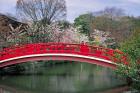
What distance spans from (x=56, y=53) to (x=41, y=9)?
22.9 meters

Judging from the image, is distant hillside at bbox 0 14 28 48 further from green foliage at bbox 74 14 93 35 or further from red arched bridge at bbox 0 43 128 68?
green foliage at bbox 74 14 93 35

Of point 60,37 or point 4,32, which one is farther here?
point 60,37

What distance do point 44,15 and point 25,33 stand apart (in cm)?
734

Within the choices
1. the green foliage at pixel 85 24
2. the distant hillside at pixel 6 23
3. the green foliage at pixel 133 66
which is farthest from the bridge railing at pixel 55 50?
the green foliage at pixel 85 24

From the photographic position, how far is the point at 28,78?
26.6m

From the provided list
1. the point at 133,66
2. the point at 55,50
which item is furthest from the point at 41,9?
the point at 133,66

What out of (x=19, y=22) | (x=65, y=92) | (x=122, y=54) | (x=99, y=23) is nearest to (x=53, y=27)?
(x=19, y=22)

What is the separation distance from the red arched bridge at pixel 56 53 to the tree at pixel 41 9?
66.1 ft

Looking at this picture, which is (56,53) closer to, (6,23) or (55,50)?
(55,50)

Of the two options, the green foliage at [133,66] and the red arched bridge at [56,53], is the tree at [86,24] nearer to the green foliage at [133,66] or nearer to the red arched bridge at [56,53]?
the red arched bridge at [56,53]

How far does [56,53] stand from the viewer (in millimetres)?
24641

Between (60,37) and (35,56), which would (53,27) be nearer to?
(60,37)

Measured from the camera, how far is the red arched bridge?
23.4m

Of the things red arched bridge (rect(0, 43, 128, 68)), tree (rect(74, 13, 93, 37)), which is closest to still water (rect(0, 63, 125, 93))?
→ red arched bridge (rect(0, 43, 128, 68))
